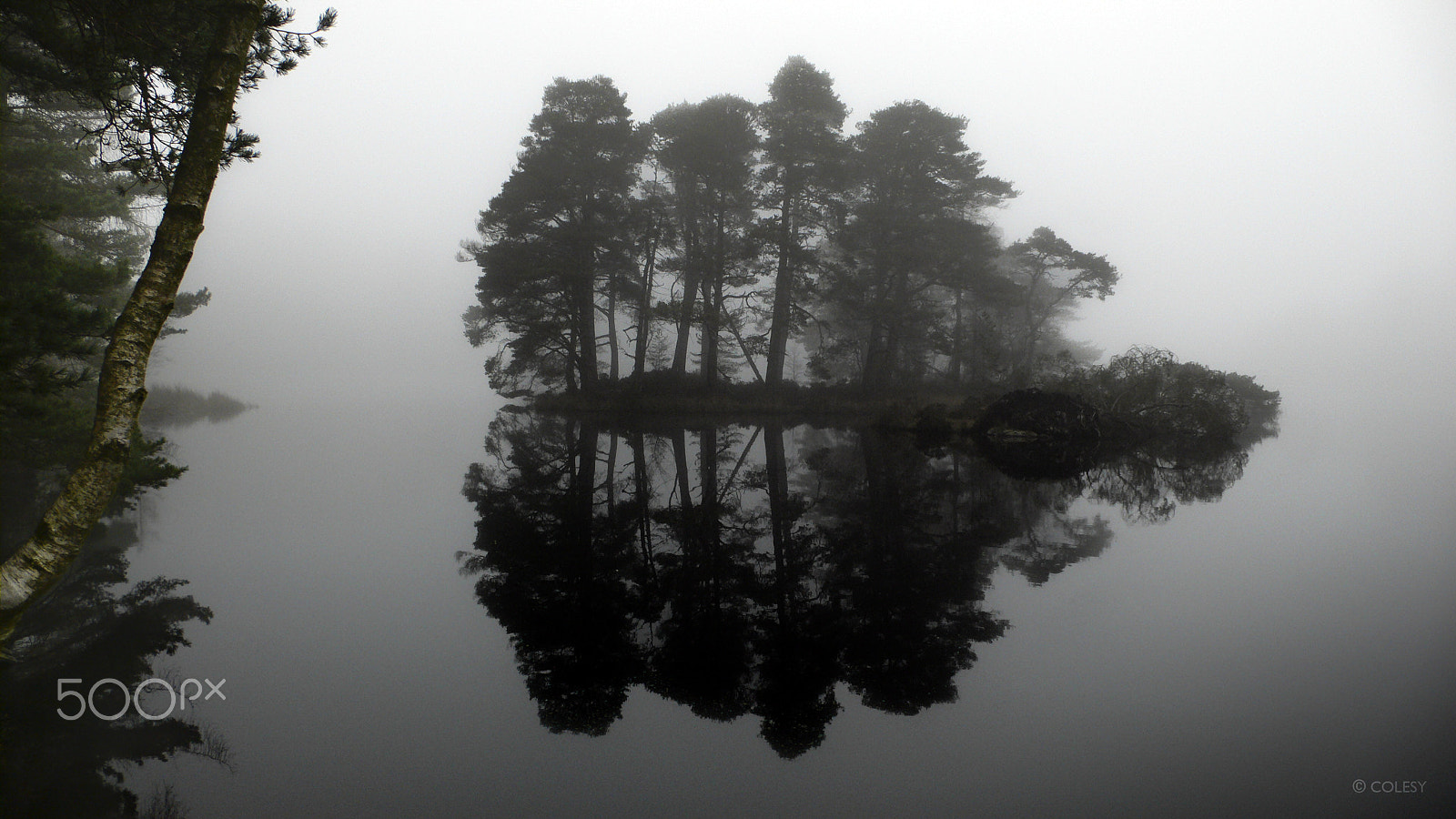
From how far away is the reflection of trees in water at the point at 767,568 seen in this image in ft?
12.0

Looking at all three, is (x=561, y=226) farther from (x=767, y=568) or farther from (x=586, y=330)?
(x=767, y=568)

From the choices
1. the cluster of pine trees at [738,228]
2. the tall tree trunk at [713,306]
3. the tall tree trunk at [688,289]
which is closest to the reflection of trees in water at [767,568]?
the tall tree trunk at [713,306]

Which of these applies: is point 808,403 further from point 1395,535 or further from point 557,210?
point 1395,535

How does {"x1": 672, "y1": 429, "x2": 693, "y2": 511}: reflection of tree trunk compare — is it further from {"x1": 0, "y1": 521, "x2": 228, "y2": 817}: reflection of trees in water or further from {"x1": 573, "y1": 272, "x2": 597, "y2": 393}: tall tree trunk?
{"x1": 573, "y1": 272, "x2": 597, "y2": 393}: tall tree trunk

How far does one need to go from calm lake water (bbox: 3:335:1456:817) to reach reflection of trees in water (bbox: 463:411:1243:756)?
0.12ft

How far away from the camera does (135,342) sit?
4.00 metres

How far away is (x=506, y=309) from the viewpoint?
24.0m

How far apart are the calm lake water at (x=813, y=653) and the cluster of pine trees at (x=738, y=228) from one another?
16468 mm

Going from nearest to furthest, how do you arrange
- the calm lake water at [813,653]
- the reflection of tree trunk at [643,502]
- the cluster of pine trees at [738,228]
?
the calm lake water at [813,653] → the reflection of tree trunk at [643,502] → the cluster of pine trees at [738,228]

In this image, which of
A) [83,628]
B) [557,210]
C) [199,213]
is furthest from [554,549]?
[557,210]

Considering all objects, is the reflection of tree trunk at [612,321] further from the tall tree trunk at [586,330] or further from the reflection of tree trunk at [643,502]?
the reflection of tree trunk at [643,502]

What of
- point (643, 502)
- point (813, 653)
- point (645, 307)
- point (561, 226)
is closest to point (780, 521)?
point (643, 502)

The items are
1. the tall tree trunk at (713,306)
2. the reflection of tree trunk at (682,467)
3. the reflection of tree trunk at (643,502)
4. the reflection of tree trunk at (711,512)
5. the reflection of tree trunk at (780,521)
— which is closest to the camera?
the reflection of tree trunk at (780,521)

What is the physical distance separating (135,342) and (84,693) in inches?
81.9
